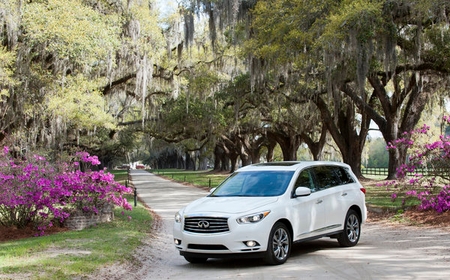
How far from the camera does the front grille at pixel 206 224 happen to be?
7.93 m

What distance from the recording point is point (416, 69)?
20906mm

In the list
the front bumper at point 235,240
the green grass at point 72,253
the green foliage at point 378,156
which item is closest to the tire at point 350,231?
the front bumper at point 235,240

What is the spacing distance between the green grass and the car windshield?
7.00 ft

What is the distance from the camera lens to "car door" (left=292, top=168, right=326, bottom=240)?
868cm

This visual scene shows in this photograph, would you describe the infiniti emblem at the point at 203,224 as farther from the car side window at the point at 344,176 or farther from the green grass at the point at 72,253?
the car side window at the point at 344,176

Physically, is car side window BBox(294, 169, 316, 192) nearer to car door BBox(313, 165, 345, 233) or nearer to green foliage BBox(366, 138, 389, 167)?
car door BBox(313, 165, 345, 233)

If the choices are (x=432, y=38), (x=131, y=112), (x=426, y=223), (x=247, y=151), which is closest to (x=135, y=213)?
(x=426, y=223)

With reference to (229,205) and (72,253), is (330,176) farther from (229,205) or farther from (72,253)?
(72,253)

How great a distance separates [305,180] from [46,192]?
6.68m

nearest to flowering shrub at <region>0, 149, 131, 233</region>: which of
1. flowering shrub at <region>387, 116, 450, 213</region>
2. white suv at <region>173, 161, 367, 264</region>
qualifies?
white suv at <region>173, 161, 367, 264</region>

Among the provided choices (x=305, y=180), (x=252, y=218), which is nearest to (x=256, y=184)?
(x=305, y=180)

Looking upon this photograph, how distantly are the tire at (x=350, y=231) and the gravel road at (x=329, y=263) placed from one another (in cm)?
15

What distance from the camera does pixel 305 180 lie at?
9.30 meters

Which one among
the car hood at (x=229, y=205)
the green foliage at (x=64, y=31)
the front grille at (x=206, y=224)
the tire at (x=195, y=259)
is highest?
the green foliage at (x=64, y=31)
